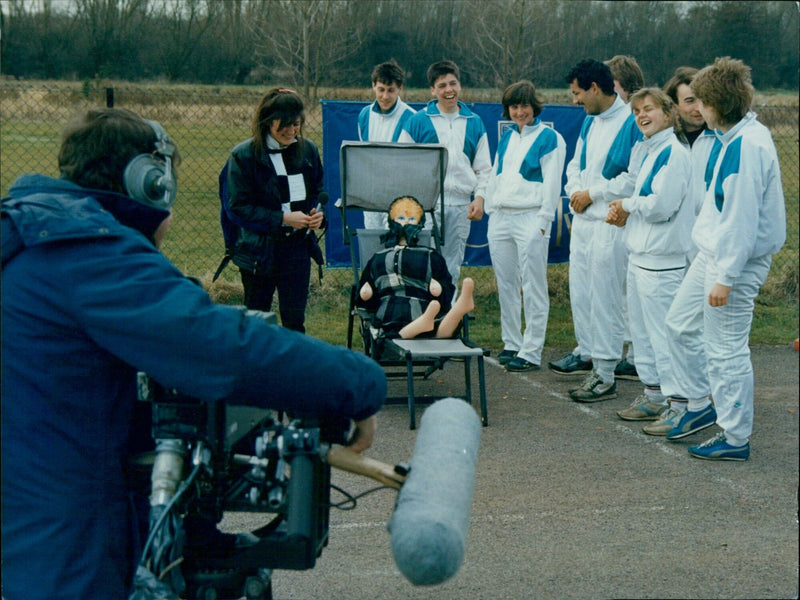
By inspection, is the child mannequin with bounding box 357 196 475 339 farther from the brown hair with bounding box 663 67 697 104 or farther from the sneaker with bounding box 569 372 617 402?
the brown hair with bounding box 663 67 697 104

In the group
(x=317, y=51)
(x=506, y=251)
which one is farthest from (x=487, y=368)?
(x=317, y=51)

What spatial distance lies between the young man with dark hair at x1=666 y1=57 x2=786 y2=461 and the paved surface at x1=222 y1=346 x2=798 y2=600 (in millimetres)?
359

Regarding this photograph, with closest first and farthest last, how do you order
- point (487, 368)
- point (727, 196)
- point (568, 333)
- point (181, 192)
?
point (727, 196) < point (487, 368) < point (568, 333) < point (181, 192)

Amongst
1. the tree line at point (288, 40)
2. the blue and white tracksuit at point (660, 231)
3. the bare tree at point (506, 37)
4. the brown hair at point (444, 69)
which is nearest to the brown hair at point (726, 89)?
the blue and white tracksuit at point (660, 231)

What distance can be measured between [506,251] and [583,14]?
2.28 metres

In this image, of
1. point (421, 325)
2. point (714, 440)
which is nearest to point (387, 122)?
point (421, 325)

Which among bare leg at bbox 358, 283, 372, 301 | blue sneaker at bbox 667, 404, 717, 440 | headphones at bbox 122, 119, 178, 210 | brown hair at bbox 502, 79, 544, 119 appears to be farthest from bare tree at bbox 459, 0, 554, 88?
headphones at bbox 122, 119, 178, 210

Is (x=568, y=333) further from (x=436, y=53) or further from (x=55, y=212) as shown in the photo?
(x=55, y=212)

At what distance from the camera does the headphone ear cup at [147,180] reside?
7.52 ft

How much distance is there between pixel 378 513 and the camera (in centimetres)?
498

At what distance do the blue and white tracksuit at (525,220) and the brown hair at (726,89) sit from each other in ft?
8.22

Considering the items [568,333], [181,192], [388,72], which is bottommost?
[568,333]

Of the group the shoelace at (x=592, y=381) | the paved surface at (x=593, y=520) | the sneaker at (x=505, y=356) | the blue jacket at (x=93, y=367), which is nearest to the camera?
the blue jacket at (x=93, y=367)

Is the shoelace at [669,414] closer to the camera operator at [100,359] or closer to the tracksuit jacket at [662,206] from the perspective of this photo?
the tracksuit jacket at [662,206]
